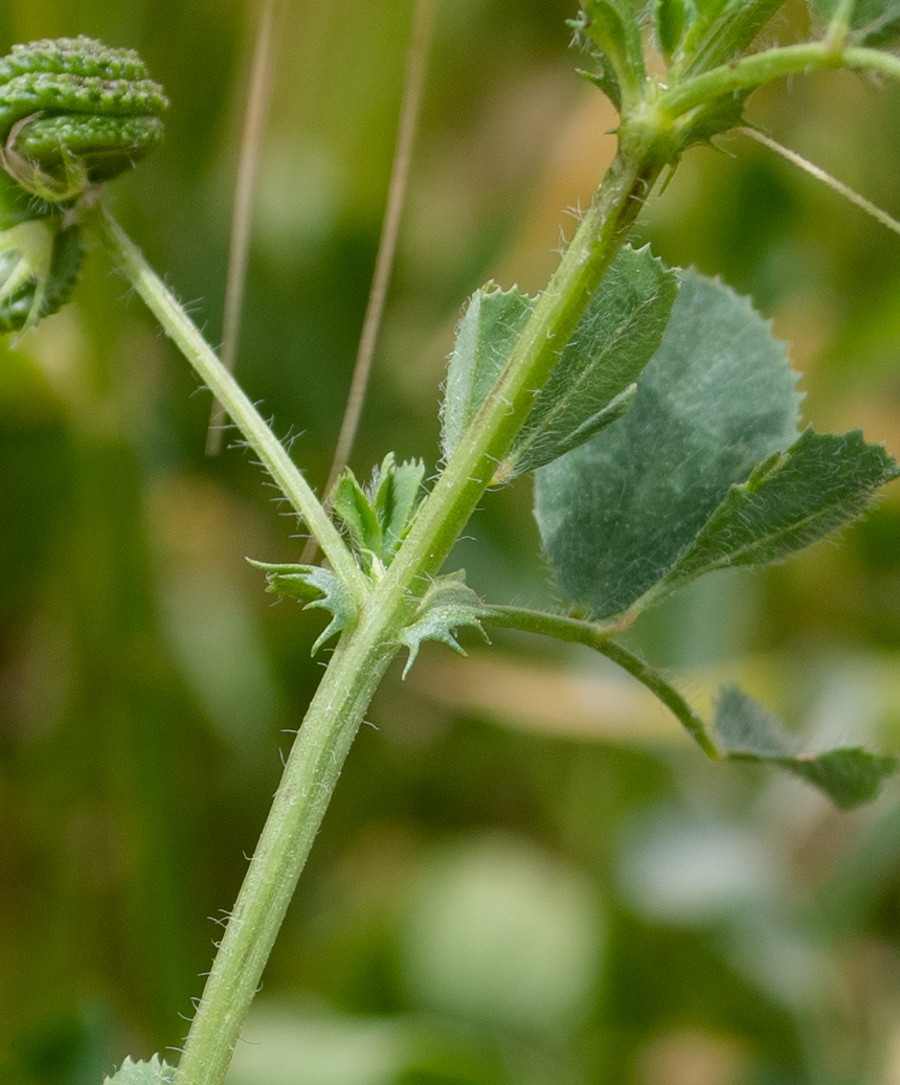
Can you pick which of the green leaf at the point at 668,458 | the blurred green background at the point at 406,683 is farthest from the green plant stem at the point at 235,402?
the blurred green background at the point at 406,683

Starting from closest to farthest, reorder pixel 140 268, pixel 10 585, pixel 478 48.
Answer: pixel 140 268 → pixel 10 585 → pixel 478 48

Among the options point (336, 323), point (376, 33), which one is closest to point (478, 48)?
point (376, 33)

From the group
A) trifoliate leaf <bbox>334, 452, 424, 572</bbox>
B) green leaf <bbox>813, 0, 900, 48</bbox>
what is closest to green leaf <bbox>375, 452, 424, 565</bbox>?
trifoliate leaf <bbox>334, 452, 424, 572</bbox>

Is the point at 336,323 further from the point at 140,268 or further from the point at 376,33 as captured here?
the point at 140,268

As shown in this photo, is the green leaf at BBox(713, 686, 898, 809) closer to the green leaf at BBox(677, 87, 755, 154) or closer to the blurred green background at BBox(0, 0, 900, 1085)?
the green leaf at BBox(677, 87, 755, 154)

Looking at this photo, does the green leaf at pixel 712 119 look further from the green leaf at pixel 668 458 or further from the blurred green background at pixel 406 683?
the blurred green background at pixel 406 683

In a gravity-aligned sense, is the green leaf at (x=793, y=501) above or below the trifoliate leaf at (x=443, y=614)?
above
